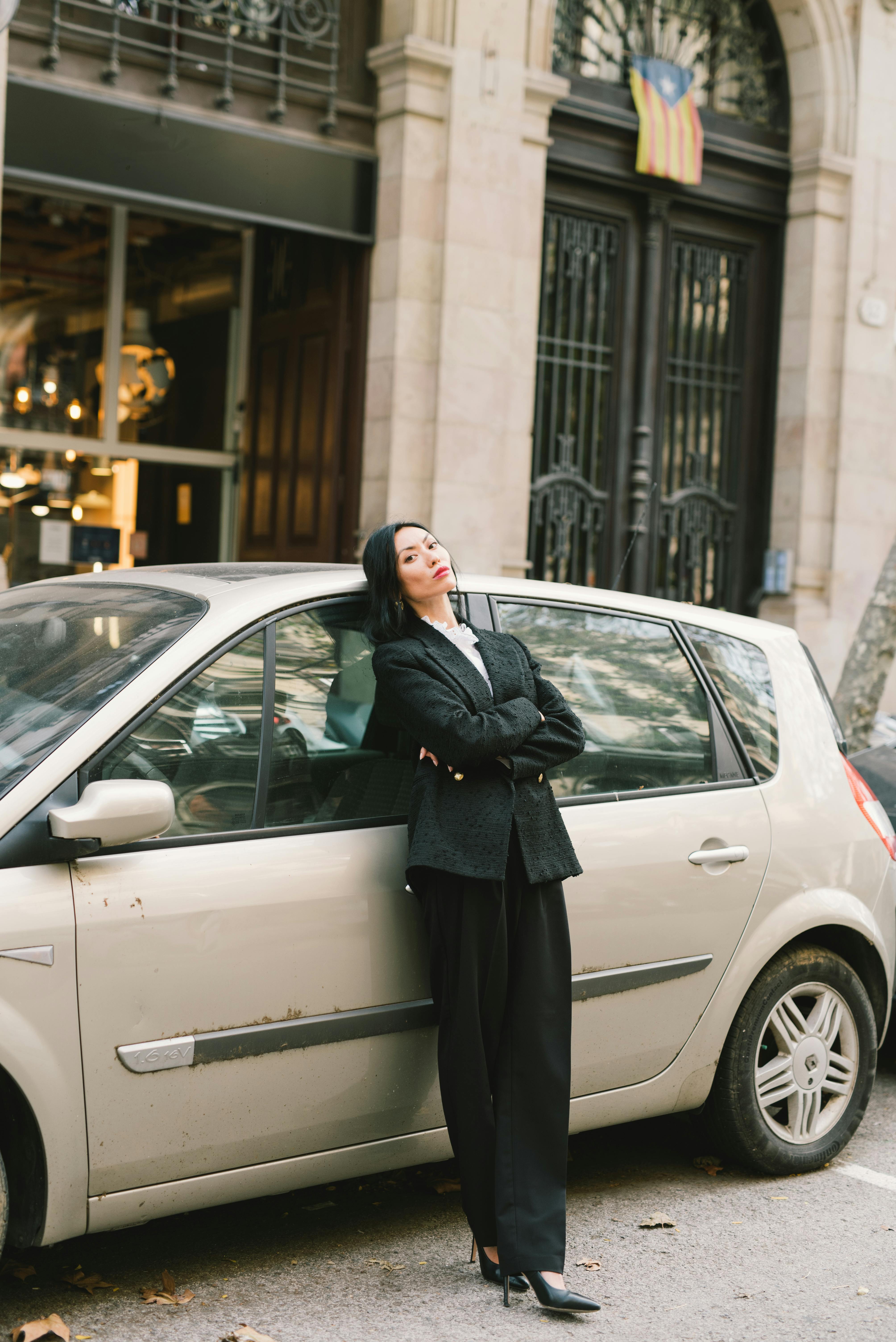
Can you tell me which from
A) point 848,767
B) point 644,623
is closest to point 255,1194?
point 644,623

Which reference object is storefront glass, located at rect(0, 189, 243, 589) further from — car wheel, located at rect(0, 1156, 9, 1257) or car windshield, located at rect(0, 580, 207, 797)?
car wheel, located at rect(0, 1156, 9, 1257)

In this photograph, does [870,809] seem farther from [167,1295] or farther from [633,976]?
[167,1295]

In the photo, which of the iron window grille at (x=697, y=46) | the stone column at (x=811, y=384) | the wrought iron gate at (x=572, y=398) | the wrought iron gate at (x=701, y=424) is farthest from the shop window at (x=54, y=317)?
the stone column at (x=811, y=384)

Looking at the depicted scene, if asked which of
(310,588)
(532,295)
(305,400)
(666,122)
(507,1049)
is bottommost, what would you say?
(507,1049)

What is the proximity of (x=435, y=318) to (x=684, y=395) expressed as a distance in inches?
106

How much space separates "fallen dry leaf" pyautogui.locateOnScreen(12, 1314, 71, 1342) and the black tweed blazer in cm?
119

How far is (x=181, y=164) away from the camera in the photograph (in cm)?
902

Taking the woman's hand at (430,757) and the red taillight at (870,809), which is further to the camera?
the red taillight at (870,809)

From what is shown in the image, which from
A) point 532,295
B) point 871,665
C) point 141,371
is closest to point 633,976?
point 871,665

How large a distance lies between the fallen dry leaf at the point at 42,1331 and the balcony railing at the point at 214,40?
7386 millimetres

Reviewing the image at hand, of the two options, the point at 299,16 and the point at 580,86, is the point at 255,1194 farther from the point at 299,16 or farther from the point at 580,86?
the point at 580,86

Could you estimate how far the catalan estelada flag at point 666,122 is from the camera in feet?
35.5

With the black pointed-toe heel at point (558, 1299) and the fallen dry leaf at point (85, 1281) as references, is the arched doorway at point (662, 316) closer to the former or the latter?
the black pointed-toe heel at point (558, 1299)

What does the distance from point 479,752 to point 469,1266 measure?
1319 millimetres
